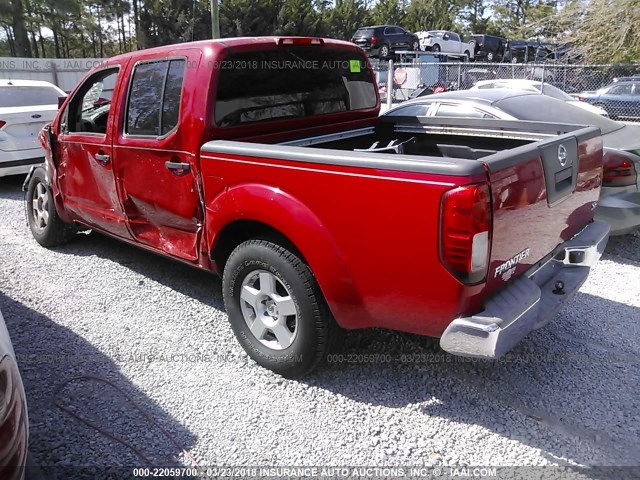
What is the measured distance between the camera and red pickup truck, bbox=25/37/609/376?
2.49 meters

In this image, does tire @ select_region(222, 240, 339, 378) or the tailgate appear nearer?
the tailgate

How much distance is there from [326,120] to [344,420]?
2.32 m

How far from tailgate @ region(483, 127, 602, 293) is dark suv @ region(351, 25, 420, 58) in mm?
28224

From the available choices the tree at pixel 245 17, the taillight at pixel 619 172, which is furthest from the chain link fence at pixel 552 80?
the tree at pixel 245 17

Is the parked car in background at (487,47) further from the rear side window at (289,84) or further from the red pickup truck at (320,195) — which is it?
the red pickup truck at (320,195)

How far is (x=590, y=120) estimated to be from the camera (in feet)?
19.5

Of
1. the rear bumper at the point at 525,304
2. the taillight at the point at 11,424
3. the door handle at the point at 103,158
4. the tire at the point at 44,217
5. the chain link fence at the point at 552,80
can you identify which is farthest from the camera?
the chain link fence at the point at 552,80

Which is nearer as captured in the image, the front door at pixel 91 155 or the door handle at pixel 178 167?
the door handle at pixel 178 167

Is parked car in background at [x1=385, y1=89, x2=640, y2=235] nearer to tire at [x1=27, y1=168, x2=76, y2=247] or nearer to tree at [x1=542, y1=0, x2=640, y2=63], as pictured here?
tire at [x1=27, y1=168, x2=76, y2=247]

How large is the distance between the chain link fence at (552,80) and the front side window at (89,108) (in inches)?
430

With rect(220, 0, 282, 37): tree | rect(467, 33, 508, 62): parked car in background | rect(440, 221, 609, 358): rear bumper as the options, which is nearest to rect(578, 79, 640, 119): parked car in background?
rect(440, 221, 609, 358): rear bumper

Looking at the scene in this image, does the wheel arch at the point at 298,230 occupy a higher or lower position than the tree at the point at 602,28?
lower

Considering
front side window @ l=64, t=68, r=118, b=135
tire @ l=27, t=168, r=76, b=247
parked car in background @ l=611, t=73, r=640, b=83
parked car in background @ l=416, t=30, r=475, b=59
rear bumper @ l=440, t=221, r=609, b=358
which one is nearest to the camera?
rear bumper @ l=440, t=221, r=609, b=358

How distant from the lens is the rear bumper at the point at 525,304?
246 centimetres
